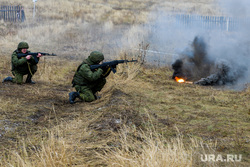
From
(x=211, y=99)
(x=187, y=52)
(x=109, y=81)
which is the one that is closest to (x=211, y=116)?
(x=211, y=99)

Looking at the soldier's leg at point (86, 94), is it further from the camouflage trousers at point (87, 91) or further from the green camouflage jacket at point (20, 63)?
the green camouflage jacket at point (20, 63)

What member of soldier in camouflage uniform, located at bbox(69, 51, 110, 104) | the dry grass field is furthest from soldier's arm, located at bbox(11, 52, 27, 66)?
soldier in camouflage uniform, located at bbox(69, 51, 110, 104)

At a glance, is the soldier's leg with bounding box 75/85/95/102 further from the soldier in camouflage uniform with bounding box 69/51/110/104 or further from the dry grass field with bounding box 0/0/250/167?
the dry grass field with bounding box 0/0/250/167

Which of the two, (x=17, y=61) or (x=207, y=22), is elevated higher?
(x=207, y=22)

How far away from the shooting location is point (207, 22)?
20.2 meters

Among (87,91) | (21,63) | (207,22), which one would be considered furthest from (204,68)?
(207,22)

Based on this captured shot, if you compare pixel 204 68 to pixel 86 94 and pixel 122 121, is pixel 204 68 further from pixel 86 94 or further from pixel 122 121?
pixel 122 121

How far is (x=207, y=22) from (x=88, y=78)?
594 inches

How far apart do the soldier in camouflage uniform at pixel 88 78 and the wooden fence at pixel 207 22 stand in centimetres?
1365

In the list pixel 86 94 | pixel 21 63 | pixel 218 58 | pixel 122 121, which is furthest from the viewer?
pixel 218 58

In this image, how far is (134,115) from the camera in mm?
5535

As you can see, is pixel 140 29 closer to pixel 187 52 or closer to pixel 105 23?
pixel 105 23

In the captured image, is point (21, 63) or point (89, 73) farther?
point (21, 63)

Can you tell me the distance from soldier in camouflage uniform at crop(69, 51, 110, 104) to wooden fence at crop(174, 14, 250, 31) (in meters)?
13.7
